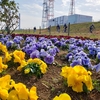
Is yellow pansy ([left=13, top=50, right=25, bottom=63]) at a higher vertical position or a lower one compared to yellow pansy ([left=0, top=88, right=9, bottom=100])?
lower

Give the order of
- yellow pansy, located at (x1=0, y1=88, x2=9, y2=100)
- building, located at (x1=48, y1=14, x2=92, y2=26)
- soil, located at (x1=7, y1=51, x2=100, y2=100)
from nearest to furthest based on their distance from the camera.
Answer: yellow pansy, located at (x1=0, y1=88, x2=9, y2=100) < soil, located at (x1=7, y1=51, x2=100, y2=100) < building, located at (x1=48, y1=14, x2=92, y2=26)

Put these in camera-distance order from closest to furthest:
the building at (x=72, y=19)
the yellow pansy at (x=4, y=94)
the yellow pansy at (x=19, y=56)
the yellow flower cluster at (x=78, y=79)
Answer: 1. the yellow pansy at (x=4, y=94)
2. the yellow flower cluster at (x=78, y=79)
3. the yellow pansy at (x=19, y=56)
4. the building at (x=72, y=19)

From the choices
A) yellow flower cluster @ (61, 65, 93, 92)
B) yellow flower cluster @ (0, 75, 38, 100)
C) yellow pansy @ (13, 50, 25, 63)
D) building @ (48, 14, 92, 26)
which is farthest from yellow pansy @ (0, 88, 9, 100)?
building @ (48, 14, 92, 26)

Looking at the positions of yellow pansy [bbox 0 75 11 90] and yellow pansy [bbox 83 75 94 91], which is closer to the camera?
yellow pansy [bbox 0 75 11 90]

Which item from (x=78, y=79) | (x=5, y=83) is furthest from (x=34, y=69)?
(x=5, y=83)

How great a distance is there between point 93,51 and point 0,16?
11.7 meters

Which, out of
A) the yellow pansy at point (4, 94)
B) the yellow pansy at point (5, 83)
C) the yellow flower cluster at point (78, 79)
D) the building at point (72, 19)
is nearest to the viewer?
the yellow pansy at point (4, 94)

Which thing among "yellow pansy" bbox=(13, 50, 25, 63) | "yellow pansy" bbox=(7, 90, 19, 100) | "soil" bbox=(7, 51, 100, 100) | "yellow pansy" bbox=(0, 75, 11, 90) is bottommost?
"soil" bbox=(7, 51, 100, 100)

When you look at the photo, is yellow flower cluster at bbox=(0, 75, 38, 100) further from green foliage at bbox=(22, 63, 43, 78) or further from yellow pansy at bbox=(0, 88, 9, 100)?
green foliage at bbox=(22, 63, 43, 78)

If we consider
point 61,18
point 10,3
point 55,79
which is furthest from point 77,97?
point 61,18

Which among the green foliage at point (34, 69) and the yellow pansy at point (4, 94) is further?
the green foliage at point (34, 69)

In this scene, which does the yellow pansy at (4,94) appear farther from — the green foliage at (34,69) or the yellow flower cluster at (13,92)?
the green foliage at (34,69)

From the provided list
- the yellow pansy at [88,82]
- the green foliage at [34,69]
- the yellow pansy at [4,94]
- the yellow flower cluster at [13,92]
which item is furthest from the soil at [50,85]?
the yellow pansy at [4,94]

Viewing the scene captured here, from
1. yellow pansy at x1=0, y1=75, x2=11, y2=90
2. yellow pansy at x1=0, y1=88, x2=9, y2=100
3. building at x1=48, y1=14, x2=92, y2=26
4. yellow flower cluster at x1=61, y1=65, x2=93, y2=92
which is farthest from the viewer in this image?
building at x1=48, y1=14, x2=92, y2=26
